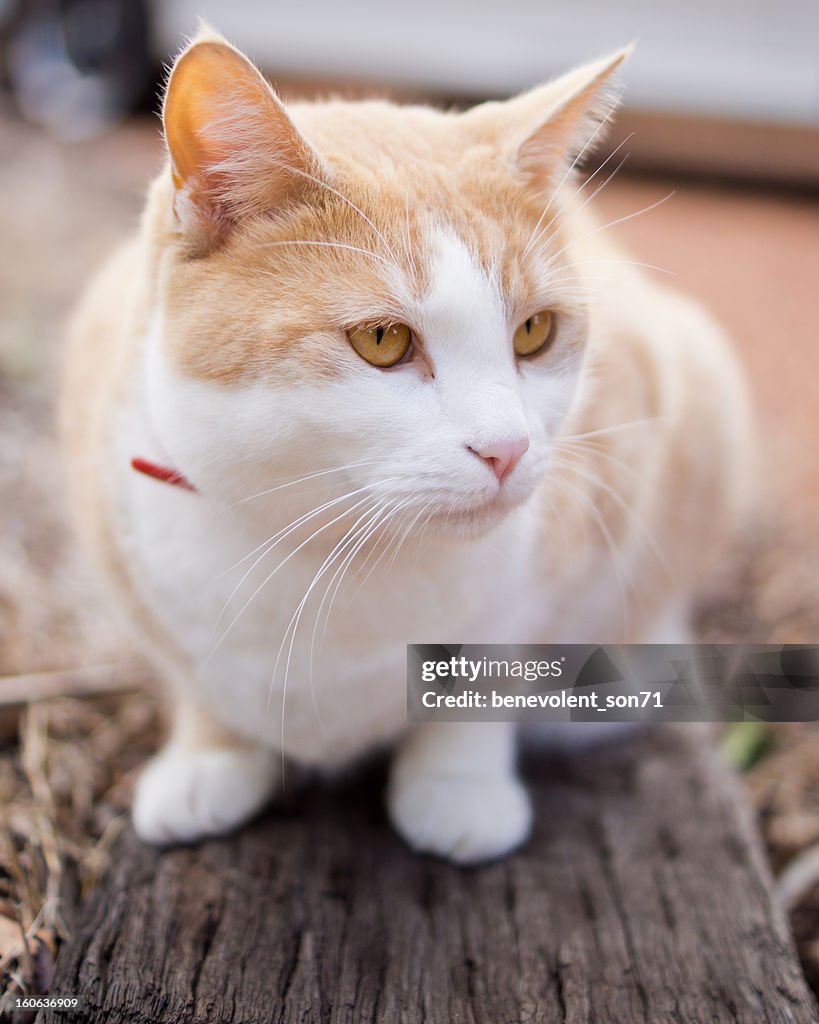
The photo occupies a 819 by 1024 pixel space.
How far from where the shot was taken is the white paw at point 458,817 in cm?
128

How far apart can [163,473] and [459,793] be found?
1.99ft

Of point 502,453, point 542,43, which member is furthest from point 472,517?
point 542,43

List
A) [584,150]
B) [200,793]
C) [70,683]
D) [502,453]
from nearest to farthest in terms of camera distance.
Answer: [502,453] < [584,150] < [200,793] < [70,683]

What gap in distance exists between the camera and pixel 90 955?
3.55 ft

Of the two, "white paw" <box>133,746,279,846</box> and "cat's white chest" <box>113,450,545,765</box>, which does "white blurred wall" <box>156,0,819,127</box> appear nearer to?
"cat's white chest" <box>113,450,545,765</box>

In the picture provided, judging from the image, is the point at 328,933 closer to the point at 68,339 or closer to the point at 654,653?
the point at 654,653

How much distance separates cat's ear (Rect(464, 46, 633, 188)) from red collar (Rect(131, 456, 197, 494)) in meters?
0.52

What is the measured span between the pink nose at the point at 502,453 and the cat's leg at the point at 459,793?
527 mm

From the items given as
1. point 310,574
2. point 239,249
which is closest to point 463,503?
point 310,574

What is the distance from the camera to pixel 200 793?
1.29 meters

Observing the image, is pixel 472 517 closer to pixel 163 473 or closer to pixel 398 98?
pixel 163 473

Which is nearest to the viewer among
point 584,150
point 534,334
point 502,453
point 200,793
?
point 502,453

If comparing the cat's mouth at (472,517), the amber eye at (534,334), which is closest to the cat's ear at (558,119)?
the amber eye at (534,334)

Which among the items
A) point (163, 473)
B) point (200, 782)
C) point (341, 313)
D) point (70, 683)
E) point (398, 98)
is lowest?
point (70, 683)
